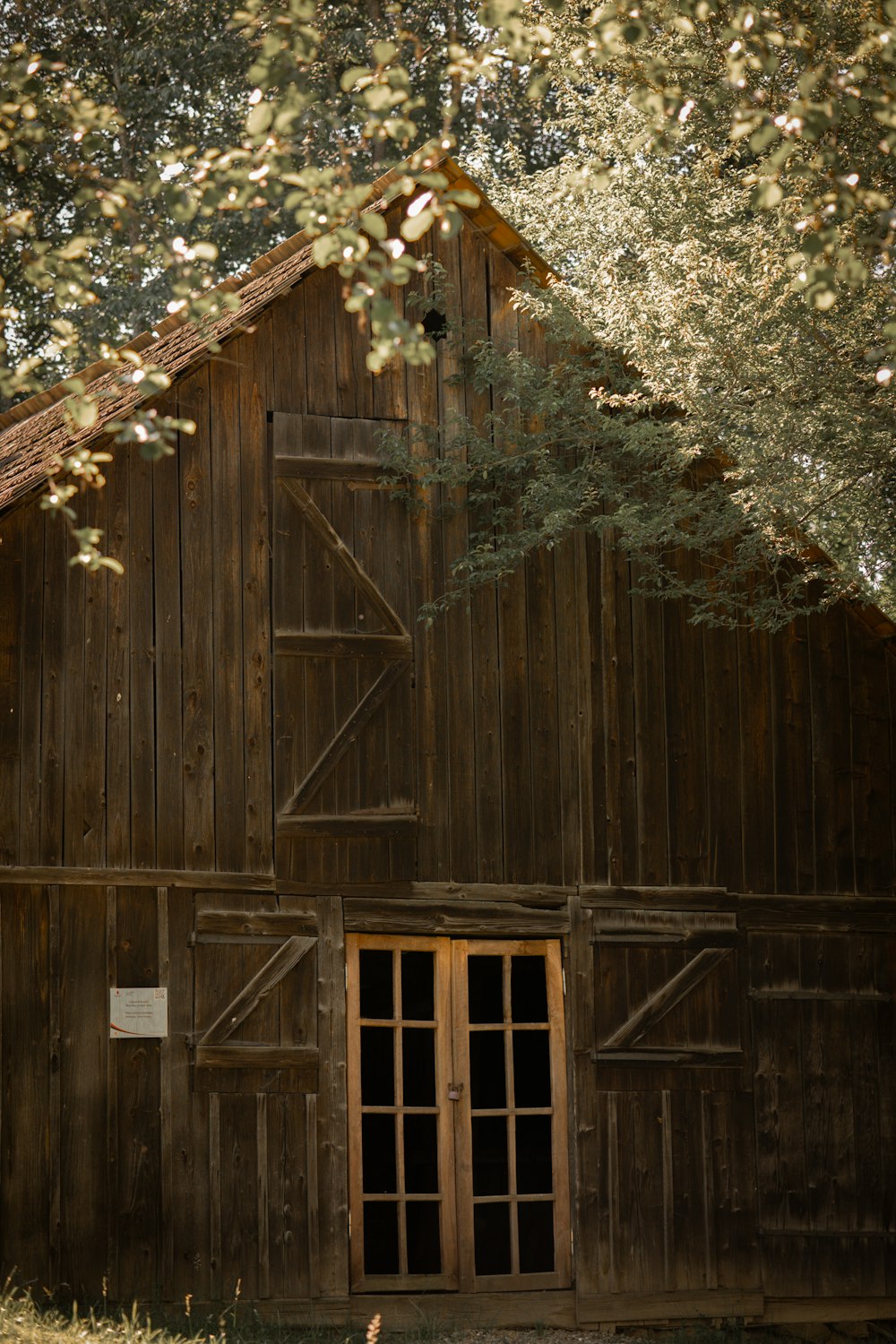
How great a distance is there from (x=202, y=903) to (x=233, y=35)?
1172 cm

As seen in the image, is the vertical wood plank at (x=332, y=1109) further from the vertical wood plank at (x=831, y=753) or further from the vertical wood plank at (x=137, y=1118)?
the vertical wood plank at (x=831, y=753)

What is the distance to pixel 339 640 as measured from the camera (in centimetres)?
960

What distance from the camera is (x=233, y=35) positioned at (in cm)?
1798

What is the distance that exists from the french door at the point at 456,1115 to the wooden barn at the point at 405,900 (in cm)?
2

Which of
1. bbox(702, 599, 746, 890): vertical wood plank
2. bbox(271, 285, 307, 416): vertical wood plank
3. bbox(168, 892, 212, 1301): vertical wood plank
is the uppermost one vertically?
bbox(271, 285, 307, 416): vertical wood plank

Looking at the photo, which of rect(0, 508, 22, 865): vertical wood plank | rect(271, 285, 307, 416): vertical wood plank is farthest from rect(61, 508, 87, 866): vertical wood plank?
rect(271, 285, 307, 416): vertical wood plank

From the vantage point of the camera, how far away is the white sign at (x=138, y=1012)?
29.0 feet

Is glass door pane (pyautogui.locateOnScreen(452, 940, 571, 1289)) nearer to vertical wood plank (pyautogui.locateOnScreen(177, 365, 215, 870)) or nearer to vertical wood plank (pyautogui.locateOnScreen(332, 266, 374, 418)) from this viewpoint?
vertical wood plank (pyautogui.locateOnScreen(177, 365, 215, 870))

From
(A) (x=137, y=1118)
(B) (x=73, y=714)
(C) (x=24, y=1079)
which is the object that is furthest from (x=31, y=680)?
(A) (x=137, y=1118)

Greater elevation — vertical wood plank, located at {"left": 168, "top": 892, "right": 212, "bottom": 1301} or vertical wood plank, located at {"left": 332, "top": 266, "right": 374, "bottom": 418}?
vertical wood plank, located at {"left": 332, "top": 266, "right": 374, "bottom": 418}

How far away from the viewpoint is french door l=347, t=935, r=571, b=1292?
9.43 metres

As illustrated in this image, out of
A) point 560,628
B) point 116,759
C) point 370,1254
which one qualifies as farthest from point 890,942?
point 116,759

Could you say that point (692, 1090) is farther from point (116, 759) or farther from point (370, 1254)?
point (116, 759)

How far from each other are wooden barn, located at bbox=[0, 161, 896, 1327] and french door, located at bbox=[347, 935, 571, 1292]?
0.02m
